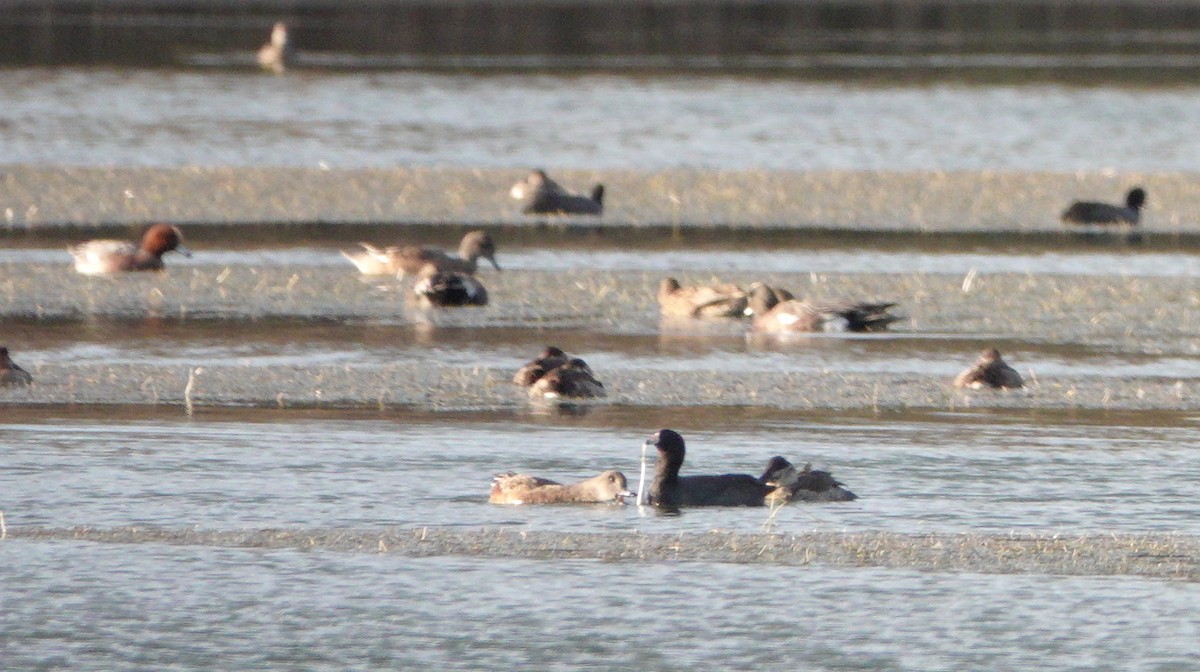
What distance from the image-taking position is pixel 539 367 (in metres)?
13.4

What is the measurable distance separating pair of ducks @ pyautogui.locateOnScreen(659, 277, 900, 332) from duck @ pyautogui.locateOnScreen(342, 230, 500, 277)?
2.16 meters

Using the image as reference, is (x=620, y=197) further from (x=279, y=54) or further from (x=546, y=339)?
(x=279, y=54)

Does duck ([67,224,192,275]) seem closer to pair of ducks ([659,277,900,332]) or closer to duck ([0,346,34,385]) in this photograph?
pair of ducks ([659,277,900,332])

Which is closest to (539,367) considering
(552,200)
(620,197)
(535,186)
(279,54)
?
(552,200)

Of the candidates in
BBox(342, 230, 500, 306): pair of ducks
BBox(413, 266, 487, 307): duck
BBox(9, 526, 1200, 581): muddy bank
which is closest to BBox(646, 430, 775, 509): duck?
BBox(9, 526, 1200, 581): muddy bank

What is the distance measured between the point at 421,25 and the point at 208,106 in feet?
76.8

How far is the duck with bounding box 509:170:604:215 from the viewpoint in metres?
23.2

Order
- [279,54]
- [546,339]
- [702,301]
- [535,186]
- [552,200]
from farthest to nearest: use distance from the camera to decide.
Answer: [279,54], [535,186], [552,200], [702,301], [546,339]

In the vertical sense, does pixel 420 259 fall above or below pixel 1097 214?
below

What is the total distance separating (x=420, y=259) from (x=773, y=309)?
343 cm

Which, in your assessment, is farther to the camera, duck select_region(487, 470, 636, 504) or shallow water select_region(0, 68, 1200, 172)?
shallow water select_region(0, 68, 1200, 172)

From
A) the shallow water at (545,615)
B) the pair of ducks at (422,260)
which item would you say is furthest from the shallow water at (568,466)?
the pair of ducks at (422,260)

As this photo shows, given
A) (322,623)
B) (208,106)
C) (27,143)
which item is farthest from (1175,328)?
(208,106)

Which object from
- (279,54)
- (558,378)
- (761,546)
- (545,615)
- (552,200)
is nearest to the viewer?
(545,615)
